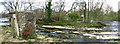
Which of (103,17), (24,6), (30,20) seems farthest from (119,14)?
(30,20)

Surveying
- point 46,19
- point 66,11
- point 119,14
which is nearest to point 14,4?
point 46,19

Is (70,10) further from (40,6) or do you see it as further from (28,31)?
(28,31)

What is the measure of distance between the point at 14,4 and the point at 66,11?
465 centimetres

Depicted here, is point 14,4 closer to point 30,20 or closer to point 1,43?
point 30,20

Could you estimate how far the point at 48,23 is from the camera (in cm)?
994

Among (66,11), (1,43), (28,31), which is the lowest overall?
(1,43)

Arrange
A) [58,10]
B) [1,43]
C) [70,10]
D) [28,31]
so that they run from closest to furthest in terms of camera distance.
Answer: [1,43] → [28,31] → [58,10] → [70,10]

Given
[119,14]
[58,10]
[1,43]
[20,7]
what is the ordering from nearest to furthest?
[1,43]
[20,7]
[58,10]
[119,14]

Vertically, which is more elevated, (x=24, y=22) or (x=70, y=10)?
(x=70, y=10)

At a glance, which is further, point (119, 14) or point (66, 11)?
point (119, 14)

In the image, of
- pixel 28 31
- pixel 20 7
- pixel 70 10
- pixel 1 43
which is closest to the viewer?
pixel 1 43

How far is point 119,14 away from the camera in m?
13.2

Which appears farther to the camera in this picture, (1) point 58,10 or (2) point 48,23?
(1) point 58,10

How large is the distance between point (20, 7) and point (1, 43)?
6.60 metres
